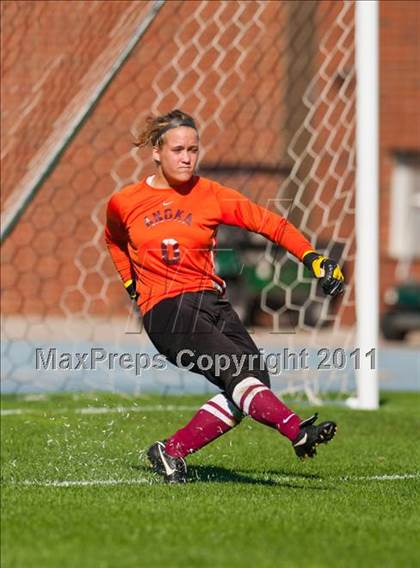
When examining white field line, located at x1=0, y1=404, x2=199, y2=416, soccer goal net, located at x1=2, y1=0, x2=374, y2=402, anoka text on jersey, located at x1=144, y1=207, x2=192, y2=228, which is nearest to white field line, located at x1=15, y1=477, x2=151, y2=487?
anoka text on jersey, located at x1=144, y1=207, x2=192, y2=228

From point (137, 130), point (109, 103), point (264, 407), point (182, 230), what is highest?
point (109, 103)

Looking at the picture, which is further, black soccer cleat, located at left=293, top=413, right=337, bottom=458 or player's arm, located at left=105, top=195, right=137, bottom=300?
player's arm, located at left=105, top=195, right=137, bottom=300

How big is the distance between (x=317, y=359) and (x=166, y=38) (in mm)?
3117

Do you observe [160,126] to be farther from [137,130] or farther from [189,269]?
[137,130]

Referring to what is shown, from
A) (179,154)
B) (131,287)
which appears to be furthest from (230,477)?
(179,154)

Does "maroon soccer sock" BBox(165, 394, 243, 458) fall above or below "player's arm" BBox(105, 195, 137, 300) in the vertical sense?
below

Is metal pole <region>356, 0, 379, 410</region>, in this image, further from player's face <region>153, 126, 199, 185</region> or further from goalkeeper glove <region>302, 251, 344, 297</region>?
goalkeeper glove <region>302, 251, 344, 297</region>

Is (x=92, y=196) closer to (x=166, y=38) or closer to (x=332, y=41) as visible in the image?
(x=166, y=38)

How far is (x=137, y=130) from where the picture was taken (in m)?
12.8

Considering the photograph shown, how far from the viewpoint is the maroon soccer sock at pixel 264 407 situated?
601 centimetres

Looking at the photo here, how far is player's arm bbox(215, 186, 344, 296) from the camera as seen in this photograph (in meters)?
6.05

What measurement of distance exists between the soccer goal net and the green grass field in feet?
2.45

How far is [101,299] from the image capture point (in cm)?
1498

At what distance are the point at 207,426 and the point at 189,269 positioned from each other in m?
0.71
